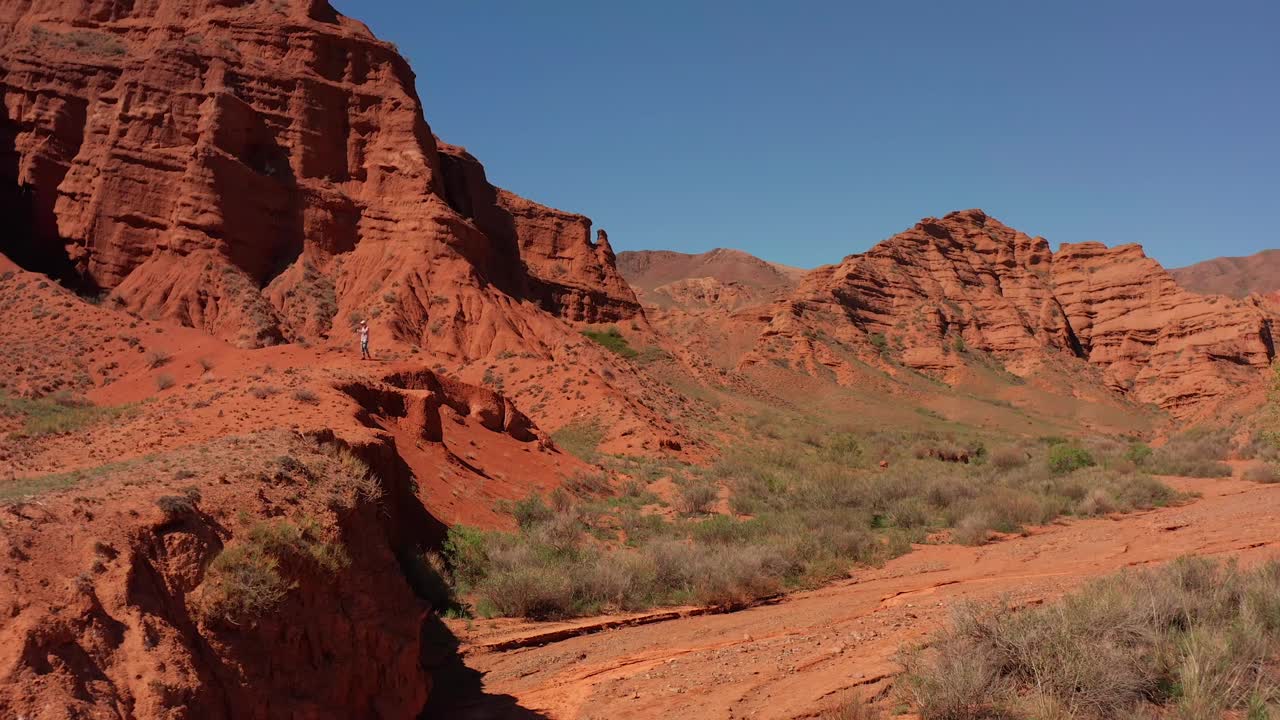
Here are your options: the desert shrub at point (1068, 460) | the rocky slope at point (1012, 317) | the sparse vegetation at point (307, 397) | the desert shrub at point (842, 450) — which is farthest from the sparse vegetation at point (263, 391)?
the rocky slope at point (1012, 317)

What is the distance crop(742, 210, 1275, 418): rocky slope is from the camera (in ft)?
214

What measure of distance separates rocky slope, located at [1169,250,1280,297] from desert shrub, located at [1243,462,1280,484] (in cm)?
15603

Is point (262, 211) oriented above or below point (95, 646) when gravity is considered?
above

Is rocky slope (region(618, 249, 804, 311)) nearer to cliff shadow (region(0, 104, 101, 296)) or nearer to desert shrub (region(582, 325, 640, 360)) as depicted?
desert shrub (region(582, 325, 640, 360))

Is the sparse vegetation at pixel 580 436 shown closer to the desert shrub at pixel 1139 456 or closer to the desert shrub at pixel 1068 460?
the desert shrub at pixel 1068 460

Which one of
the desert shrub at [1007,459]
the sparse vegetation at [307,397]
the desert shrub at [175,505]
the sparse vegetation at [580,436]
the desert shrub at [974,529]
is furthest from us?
the desert shrub at [1007,459]

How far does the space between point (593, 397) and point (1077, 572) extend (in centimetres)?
2139

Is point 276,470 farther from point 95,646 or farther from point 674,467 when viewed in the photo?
point 674,467

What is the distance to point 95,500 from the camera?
5.48m

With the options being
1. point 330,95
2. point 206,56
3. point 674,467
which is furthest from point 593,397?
point 206,56

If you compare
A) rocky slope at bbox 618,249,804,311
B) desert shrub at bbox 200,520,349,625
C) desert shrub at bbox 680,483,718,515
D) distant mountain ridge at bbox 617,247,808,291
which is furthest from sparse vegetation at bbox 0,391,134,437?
distant mountain ridge at bbox 617,247,808,291

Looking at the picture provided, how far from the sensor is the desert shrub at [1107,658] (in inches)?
226

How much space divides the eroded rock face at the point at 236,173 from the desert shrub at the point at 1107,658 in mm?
29642

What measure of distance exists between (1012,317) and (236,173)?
206ft
